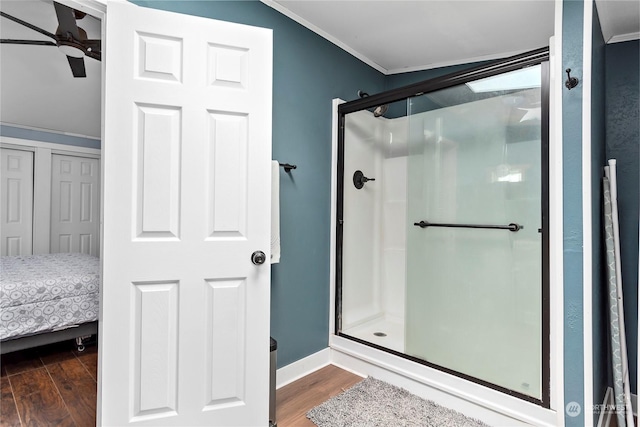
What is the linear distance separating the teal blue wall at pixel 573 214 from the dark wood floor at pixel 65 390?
1216 millimetres

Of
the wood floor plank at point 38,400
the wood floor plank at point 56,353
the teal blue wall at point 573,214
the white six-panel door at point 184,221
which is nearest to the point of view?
the white six-panel door at point 184,221

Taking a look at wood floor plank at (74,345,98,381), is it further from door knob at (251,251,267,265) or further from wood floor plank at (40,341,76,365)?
door knob at (251,251,267,265)

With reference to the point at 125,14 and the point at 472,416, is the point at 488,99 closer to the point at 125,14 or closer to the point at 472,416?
the point at 472,416

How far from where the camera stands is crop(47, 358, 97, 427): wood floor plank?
1.82 metres

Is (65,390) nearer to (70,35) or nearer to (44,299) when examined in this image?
(44,299)

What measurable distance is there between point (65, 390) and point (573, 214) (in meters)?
3.04

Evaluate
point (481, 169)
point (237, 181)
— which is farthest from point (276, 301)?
point (481, 169)

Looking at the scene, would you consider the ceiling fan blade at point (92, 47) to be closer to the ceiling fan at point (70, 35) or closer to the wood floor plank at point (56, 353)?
the ceiling fan at point (70, 35)

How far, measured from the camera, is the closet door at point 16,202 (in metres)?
4.12

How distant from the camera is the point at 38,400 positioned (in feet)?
6.47

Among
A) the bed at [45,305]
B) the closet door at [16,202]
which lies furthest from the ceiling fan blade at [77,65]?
the closet door at [16,202]

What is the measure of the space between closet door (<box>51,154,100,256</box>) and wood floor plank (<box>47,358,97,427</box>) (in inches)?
106

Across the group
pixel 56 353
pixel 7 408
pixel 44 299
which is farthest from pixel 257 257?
pixel 56 353

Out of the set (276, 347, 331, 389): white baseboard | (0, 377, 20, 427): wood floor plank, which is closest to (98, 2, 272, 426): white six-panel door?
(276, 347, 331, 389): white baseboard
